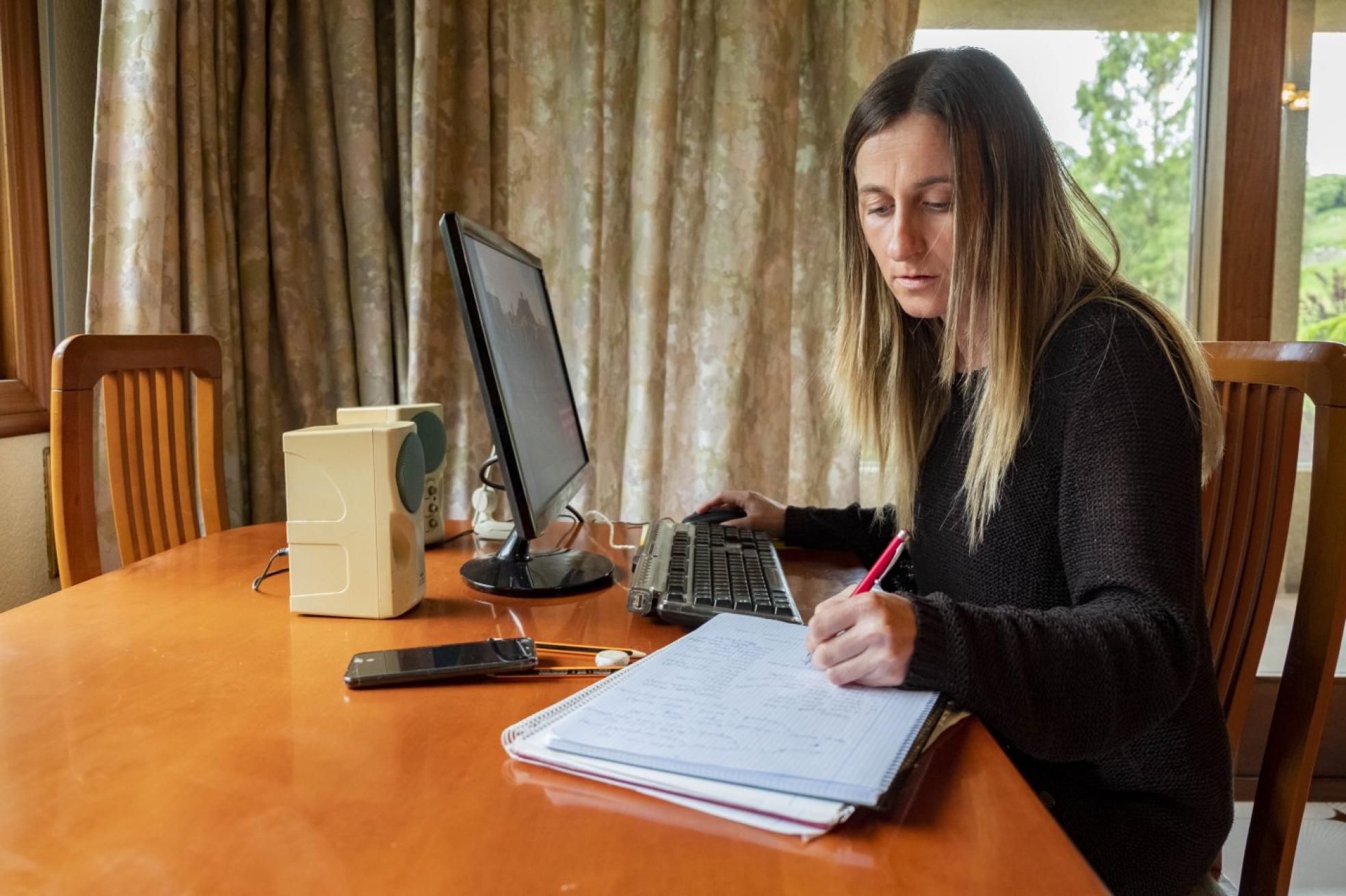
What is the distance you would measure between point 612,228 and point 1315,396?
1499 mm

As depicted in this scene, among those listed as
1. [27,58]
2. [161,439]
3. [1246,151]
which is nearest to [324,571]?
[161,439]

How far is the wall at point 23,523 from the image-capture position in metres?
1.75

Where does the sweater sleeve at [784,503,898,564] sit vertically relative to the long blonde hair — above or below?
below

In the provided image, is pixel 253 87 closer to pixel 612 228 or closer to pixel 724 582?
pixel 612 228

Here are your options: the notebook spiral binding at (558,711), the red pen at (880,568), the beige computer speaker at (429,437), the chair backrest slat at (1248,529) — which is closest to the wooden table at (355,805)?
the notebook spiral binding at (558,711)

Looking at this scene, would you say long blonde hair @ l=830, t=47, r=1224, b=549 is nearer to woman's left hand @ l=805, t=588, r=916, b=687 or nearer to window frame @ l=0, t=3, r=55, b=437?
woman's left hand @ l=805, t=588, r=916, b=687

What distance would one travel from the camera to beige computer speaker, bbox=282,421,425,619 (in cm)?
96

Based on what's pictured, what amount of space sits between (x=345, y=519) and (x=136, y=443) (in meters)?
0.70

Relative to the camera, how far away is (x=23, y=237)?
1795 mm

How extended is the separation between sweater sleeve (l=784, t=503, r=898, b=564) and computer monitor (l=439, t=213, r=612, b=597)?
32 cm

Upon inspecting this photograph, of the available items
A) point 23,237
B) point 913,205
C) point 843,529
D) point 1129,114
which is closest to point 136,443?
point 23,237

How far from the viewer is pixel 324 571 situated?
0.98 metres

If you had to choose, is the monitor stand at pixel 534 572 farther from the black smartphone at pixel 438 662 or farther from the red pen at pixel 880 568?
the red pen at pixel 880 568

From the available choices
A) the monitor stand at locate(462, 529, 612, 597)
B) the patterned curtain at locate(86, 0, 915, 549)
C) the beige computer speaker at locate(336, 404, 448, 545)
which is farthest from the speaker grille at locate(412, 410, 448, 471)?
the patterned curtain at locate(86, 0, 915, 549)
